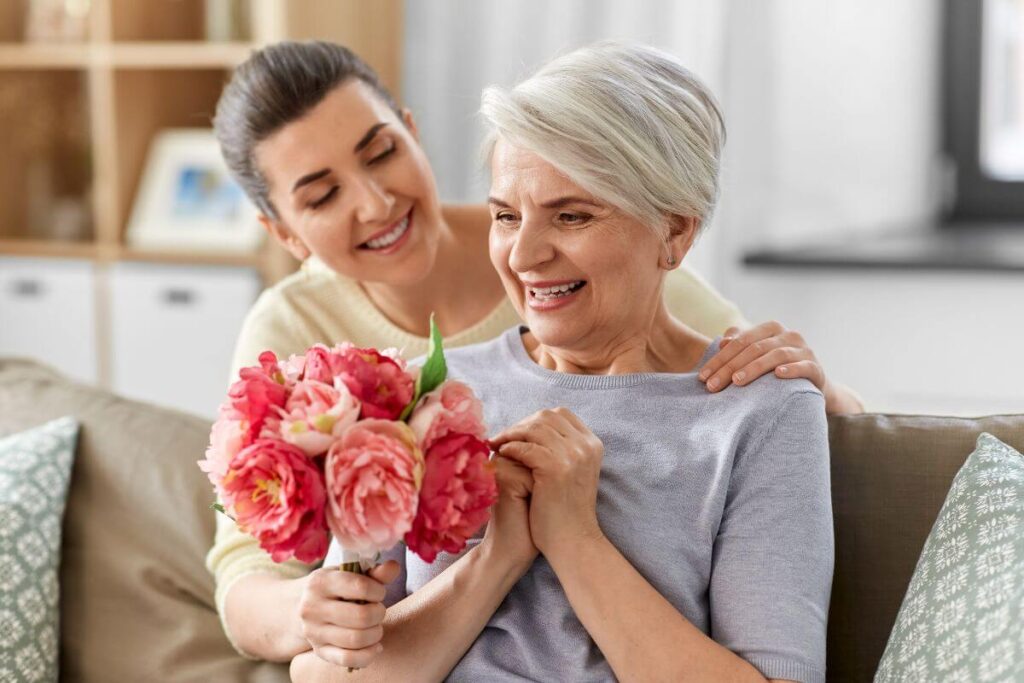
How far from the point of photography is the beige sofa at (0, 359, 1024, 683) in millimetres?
1696

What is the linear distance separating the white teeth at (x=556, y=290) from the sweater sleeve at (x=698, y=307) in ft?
1.63

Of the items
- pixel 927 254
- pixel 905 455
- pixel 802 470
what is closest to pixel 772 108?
pixel 927 254

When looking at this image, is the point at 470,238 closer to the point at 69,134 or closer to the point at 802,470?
the point at 802,470

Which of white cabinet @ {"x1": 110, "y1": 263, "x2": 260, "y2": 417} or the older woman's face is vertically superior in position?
the older woman's face

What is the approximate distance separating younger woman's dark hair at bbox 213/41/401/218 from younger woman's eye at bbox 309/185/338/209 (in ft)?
0.29

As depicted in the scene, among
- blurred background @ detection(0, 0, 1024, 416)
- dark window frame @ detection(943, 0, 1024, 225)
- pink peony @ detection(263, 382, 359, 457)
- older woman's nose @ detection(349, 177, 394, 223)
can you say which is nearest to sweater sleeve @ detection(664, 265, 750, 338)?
older woman's nose @ detection(349, 177, 394, 223)

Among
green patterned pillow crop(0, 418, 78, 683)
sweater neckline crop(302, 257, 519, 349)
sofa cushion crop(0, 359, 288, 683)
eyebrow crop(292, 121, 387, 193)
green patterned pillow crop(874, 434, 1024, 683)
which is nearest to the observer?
green patterned pillow crop(874, 434, 1024, 683)

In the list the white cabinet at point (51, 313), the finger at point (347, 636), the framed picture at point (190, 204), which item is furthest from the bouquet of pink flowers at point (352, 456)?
the white cabinet at point (51, 313)

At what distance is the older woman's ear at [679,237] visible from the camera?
1.59 m

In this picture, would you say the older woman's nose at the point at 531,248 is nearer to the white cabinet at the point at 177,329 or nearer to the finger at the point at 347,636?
the finger at the point at 347,636

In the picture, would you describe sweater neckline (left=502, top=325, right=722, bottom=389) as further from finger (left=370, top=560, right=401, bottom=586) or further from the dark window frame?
the dark window frame

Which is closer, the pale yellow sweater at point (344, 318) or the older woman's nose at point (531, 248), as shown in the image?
the older woman's nose at point (531, 248)

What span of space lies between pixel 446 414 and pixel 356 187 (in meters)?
0.82

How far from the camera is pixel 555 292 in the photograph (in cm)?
157
